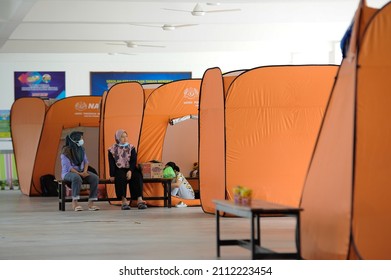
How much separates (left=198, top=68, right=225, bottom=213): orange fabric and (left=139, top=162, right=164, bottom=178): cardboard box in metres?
1.28

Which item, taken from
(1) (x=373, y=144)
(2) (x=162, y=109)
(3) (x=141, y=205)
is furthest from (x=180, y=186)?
(1) (x=373, y=144)

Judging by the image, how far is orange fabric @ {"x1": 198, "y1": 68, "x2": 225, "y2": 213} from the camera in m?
10.0

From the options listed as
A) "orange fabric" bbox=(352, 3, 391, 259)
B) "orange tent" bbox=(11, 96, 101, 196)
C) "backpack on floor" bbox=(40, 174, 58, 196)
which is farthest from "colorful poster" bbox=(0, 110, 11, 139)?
"orange fabric" bbox=(352, 3, 391, 259)

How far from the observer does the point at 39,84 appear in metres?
22.6

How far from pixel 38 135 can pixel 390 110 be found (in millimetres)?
11222

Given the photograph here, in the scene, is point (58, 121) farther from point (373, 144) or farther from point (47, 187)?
point (373, 144)

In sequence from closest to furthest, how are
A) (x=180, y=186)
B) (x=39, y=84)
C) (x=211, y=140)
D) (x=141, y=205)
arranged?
(x=211, y=140), (x=141, y=205), (x=180, y=186), (x=39, y=84)

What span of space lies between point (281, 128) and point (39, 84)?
14.0 meters

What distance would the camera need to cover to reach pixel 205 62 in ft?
76.4
